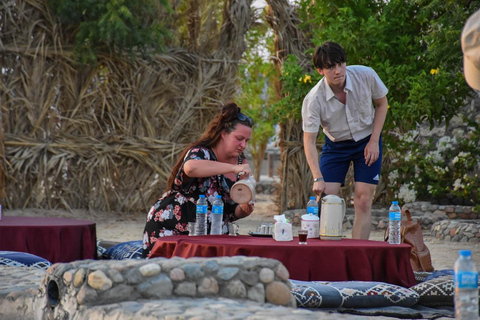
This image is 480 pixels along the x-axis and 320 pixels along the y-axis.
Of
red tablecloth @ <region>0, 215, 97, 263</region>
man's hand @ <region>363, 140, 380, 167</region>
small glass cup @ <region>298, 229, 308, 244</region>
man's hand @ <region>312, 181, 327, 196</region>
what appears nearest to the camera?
small glass cup @ <region>298, 229, 308, 244</region>

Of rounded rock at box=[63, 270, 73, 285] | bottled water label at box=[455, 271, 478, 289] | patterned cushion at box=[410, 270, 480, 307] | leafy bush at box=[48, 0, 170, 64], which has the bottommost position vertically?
patterned cushion at box=[410, 270, 480, 307]

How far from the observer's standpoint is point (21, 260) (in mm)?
4965

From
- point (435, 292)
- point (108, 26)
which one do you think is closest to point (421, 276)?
point (435, 292)

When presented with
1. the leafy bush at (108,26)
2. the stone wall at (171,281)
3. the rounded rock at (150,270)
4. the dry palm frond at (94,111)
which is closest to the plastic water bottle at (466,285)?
the stone wall at (171,281)

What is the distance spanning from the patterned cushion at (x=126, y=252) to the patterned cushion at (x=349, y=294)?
6.78 ft

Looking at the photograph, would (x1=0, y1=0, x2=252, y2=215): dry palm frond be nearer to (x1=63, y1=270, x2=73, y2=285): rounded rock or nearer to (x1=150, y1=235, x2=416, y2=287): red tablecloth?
(x1=150, y1=235, x2=416, y2=287): red tablecloth

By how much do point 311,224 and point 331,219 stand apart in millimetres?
133

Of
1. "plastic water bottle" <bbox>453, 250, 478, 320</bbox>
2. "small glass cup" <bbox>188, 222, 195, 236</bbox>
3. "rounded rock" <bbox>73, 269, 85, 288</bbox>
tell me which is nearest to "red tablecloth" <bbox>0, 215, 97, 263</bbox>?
"small glass cup" <bbox>188, 222, 195, 236</bbox>

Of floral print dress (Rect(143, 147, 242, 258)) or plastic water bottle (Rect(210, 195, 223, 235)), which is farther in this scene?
floral print dress (Rect(143, 147, 242, 258))

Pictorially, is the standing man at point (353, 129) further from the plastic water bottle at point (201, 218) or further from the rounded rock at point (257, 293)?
the rounded rock at point (257, 293)

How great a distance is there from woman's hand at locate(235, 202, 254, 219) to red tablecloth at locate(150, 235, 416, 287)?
29 cm

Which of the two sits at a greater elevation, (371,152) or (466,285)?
(371,152)

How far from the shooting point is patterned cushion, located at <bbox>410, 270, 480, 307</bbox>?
424cm

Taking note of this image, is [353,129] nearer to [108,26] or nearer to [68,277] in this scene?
[68,277]
